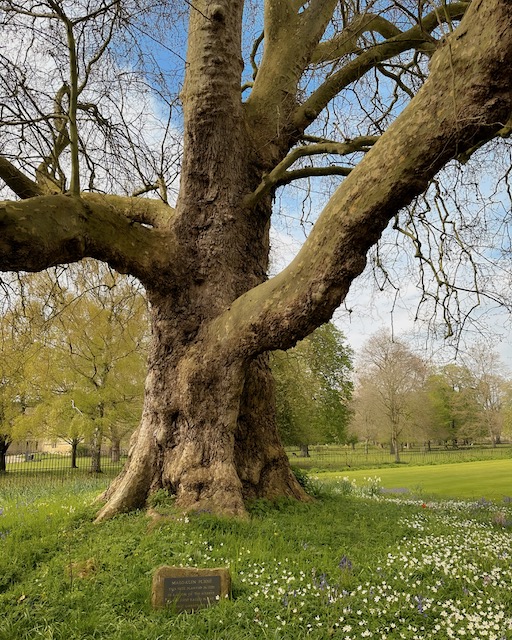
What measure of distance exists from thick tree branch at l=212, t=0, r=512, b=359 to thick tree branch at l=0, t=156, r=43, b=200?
10.00 feet

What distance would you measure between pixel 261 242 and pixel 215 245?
2.85 feet

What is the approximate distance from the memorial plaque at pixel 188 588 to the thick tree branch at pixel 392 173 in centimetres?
229

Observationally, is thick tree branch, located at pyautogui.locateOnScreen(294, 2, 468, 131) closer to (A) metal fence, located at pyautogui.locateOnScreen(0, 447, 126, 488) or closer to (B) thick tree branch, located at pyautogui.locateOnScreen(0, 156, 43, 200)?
(B) thick tree branch, located at pyautogui.locateOnScreen(0, 156, 43, 200)

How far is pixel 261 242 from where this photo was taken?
692 cm

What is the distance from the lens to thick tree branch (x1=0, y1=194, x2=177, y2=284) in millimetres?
4332

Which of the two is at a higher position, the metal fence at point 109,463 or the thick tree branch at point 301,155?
the thick tree branch at point 301,155

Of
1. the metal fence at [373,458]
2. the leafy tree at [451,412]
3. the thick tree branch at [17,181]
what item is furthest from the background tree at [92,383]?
the leafy tree at [451,412]

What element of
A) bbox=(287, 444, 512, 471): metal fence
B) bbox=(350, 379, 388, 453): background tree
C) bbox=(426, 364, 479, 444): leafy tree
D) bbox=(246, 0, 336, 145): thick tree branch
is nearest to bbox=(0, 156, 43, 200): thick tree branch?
bbox=(246, 0, 336, 145): thick tree branch

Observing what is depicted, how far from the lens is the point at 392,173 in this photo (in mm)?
4066

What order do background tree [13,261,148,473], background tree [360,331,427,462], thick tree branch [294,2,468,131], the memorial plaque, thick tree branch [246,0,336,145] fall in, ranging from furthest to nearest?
background tree [360,331,427,462] → background tree [13,261,148,473] → thick tree branch [246,0,336,145] → thick tree branch [294,2,468,131] → the memorial plaque

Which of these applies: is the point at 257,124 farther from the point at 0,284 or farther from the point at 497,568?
the point at 497,568

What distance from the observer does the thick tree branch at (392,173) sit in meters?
3.54

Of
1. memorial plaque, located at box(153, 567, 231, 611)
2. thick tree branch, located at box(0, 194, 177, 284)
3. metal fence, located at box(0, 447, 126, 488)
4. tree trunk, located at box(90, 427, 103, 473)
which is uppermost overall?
thick tree branch, located at box(0, 194, 177, 284)

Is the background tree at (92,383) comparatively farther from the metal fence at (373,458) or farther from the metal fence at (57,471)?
the metal fence at (373,458)
